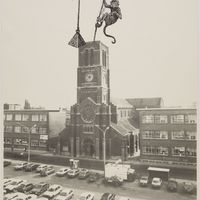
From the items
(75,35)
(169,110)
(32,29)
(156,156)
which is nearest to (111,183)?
(156,156)

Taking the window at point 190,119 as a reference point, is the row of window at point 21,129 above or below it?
below

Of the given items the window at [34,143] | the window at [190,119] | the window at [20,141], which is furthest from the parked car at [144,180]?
the window at [20,141]

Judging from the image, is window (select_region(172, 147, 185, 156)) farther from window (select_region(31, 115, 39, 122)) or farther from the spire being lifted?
window (select_region(31, 115, 39, 122))

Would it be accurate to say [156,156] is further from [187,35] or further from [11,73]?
[11,73]

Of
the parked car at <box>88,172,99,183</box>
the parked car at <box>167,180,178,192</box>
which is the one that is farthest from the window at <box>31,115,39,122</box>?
the parked car at <box>167,180,178,192</box>

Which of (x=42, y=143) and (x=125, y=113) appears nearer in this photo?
(x=125, y=113)

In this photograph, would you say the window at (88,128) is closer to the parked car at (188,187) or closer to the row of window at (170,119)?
the row of window at (170,119)

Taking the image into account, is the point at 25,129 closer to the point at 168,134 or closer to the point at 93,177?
the point at 93,177

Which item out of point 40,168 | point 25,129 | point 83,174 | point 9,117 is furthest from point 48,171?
point 9,117
